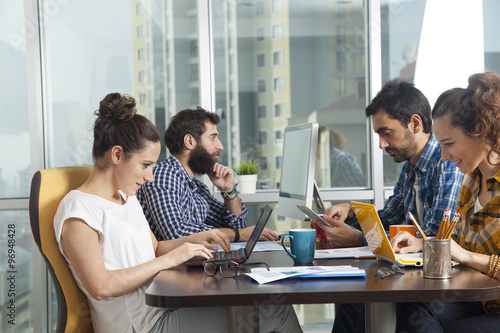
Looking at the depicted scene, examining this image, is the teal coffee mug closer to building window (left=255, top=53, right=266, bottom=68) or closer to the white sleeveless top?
the white sleeveless top

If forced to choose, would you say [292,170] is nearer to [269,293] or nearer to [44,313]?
[269,293]

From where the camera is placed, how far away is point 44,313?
349 cm

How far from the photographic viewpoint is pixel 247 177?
10.9 ft

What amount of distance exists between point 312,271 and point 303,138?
34.0 inches

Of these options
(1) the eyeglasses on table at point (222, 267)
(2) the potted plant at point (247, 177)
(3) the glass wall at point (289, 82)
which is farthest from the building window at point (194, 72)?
(1) the eyeglasses on table at point (222, 267)

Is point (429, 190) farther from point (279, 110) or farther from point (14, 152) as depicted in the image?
point (14, 152)

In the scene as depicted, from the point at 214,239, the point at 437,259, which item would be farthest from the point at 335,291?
the point at 214,239

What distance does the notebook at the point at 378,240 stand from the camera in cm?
150

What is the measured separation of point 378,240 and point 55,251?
1.03m

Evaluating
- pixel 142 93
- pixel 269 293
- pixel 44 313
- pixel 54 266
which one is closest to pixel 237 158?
pixel 142 93

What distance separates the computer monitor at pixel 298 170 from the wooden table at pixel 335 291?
658 mm

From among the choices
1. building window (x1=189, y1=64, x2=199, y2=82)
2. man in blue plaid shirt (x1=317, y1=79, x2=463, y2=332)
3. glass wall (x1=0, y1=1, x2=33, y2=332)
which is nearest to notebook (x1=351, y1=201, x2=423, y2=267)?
man in blue plaid shirt (x1=317, y1=79, x2=463, y2=332)

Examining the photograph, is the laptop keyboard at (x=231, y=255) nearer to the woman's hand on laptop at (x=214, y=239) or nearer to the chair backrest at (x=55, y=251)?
the woman's hand on laptop at (x=214, y=239)

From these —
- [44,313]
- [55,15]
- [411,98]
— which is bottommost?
[44,313]
